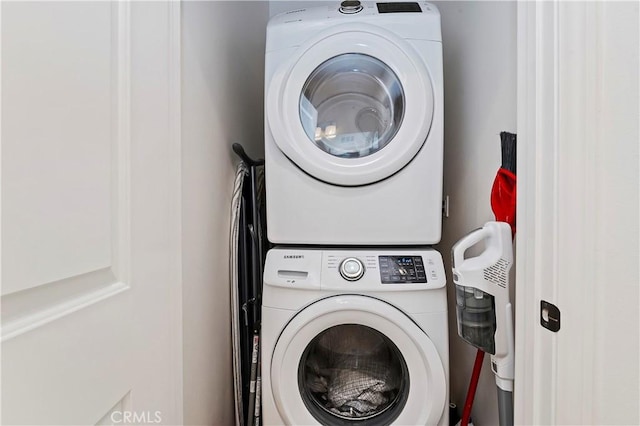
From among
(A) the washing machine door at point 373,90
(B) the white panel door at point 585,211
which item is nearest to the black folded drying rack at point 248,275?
(A) the washing machine door at point 373,90

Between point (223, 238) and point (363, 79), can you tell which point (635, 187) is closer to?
point (363, 79)

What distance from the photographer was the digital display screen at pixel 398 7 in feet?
3.82

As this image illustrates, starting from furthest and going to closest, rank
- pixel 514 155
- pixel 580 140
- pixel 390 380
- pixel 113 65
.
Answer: pixel 390 380
pixel 514 155
pixel 580 140
pixel 113 65

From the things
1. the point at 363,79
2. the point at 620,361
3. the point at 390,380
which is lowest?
the point at 390,380

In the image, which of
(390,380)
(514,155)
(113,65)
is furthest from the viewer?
(390,380)

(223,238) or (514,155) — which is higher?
(514,155)

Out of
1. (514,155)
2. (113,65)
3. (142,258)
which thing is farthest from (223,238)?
(514,155)

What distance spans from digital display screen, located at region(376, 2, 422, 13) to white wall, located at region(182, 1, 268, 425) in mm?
591

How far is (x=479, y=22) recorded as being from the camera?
1.17 m

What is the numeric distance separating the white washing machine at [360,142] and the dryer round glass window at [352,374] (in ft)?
1.21

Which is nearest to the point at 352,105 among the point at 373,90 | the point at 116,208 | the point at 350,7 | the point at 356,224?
the point at 373,90

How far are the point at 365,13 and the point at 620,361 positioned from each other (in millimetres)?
1211

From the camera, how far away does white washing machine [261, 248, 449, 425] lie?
1.00 meters

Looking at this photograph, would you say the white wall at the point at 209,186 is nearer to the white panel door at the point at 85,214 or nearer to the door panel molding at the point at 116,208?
the white panel door at the point at 85,214
